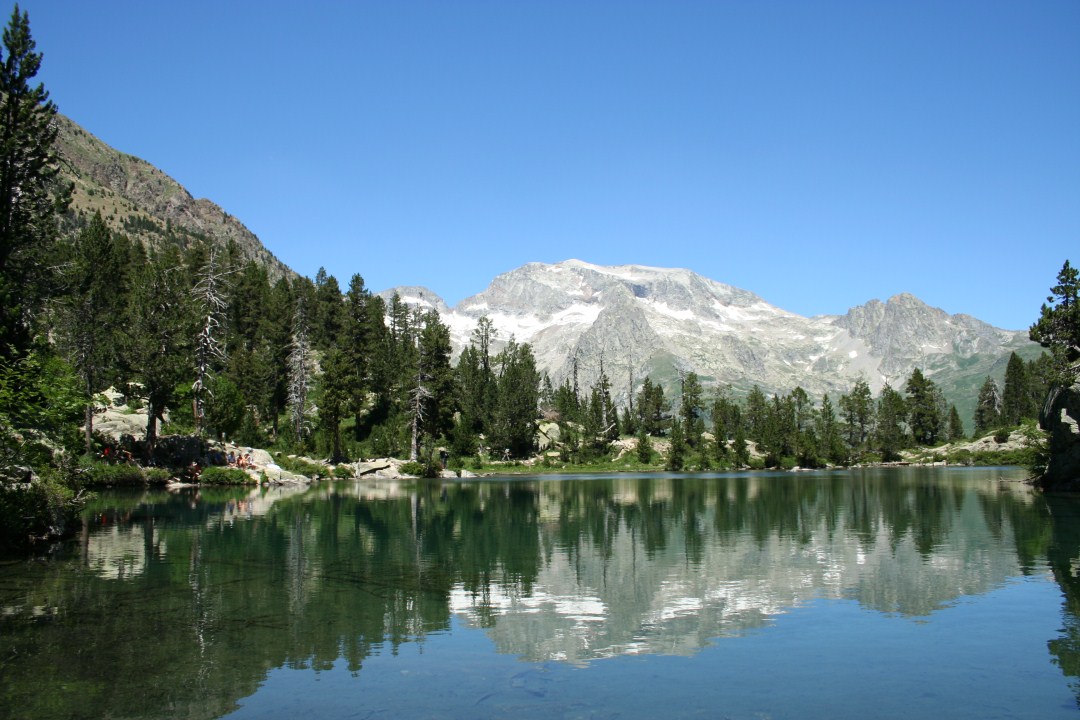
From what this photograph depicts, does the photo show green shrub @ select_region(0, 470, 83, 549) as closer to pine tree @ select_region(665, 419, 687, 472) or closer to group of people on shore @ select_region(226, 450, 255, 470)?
group of people on shore @ select_region(226, 450, 255, 470)

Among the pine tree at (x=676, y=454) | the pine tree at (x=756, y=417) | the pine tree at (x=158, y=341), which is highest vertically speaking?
the pine tree at (x=158, y=341)

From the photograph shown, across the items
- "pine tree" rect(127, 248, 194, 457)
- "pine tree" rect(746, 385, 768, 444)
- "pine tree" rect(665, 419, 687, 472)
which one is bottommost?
"pine tree" rect(665, 419, 687, 472)

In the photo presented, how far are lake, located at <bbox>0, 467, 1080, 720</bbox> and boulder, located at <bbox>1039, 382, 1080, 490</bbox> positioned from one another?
105 ft

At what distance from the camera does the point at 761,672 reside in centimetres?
1591

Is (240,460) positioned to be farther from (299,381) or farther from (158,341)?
(299,381)

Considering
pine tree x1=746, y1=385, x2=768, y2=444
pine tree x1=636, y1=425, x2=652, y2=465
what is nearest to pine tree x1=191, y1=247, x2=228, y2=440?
pine tree x1=636, y1=425, x2=652, y2=465

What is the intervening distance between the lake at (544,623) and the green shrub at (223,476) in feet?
125

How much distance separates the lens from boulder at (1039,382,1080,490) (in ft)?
219

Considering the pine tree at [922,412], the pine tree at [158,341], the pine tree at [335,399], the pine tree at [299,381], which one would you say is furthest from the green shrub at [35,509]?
the pine tree at [922,412]

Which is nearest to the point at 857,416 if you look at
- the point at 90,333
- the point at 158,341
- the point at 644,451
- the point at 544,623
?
the point at 644,451

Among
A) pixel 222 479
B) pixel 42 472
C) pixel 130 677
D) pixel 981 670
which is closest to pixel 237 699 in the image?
pixel 130 677

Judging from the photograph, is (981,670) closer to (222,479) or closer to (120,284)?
(222,479)

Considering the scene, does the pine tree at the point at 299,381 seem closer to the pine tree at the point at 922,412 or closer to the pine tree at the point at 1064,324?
the pine tree at the point at 1064,324

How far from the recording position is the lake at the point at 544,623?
46.6ft
